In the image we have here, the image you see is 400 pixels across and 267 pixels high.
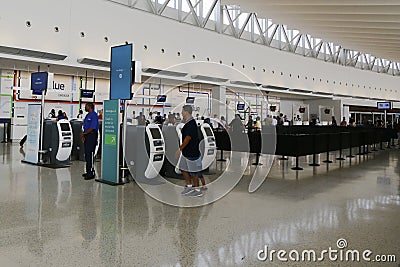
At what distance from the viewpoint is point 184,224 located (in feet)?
12.9

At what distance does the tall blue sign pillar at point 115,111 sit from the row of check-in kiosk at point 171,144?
0.28 m

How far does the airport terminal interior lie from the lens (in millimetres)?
3322

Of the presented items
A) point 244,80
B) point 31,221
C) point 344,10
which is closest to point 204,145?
point 31,221

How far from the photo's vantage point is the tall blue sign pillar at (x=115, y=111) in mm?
6223

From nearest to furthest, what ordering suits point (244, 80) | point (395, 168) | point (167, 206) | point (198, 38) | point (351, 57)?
point (167, 206) < point (395, 168) < point (198, 38) < point (244, 80) < point (351, 57)

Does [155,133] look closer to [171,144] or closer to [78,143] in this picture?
[171,144]

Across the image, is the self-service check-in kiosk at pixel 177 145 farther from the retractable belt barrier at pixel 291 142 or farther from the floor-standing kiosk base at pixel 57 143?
the floor-standing kiosk base at pixel 57 143

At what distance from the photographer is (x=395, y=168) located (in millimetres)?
9047

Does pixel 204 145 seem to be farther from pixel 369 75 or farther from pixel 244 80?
pixel 369 75

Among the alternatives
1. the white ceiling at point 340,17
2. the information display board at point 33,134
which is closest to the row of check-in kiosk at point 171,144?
the information display board at point 33,134

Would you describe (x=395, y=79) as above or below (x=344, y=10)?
above

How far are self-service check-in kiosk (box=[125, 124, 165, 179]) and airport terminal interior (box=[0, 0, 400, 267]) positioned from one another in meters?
0.02

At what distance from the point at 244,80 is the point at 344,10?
990 centimetres

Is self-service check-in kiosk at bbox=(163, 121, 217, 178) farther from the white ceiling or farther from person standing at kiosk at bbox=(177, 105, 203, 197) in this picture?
the white ceiling
